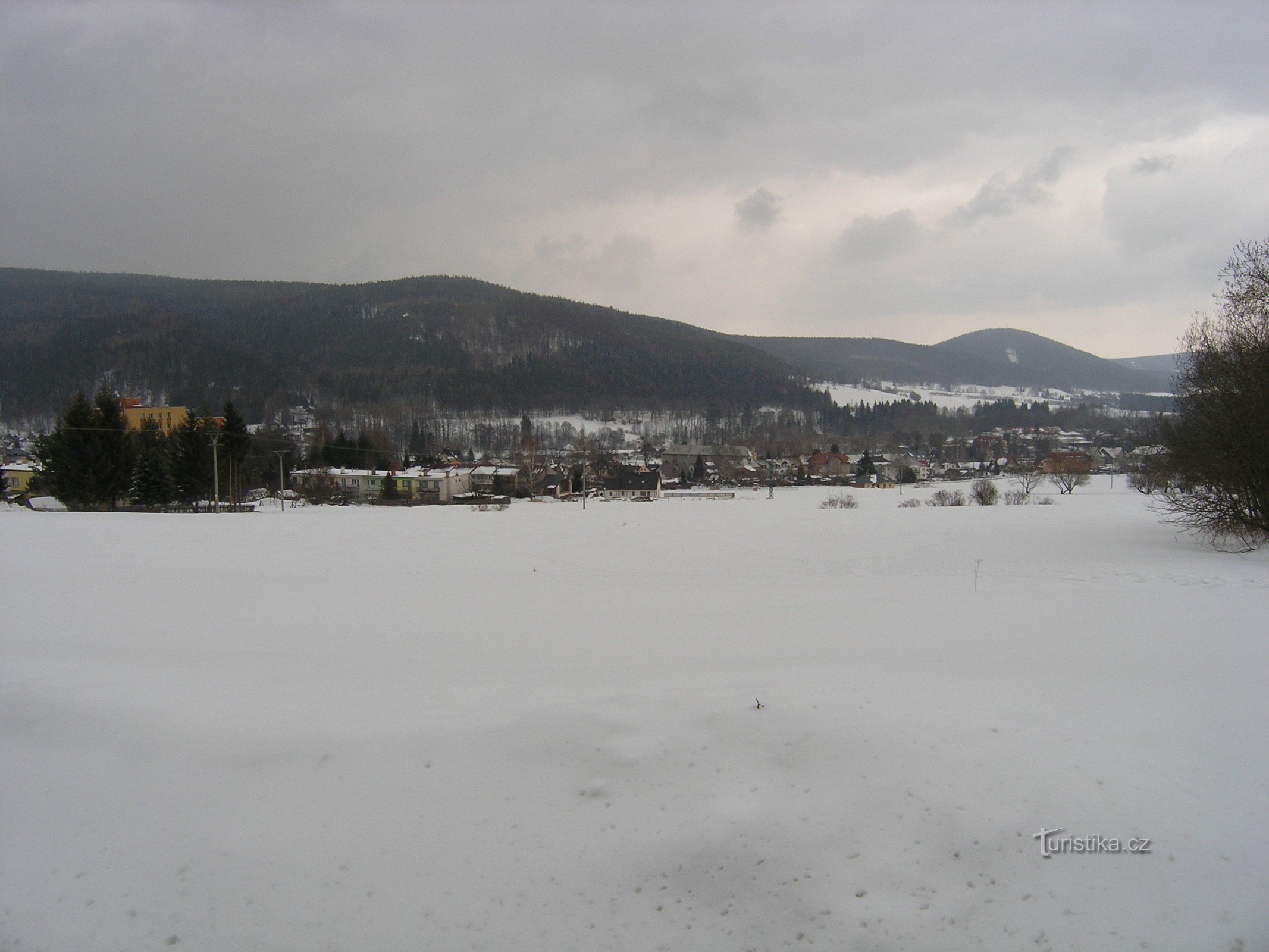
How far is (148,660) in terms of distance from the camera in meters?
7.36

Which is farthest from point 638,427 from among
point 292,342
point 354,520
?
point 354,520

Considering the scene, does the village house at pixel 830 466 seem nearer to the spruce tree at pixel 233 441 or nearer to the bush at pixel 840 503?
the bush at pixel 840 503

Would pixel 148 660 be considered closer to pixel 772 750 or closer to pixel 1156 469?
pixel 772 750

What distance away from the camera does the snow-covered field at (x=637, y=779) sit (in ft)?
11.4

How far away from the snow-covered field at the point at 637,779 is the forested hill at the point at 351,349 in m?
118

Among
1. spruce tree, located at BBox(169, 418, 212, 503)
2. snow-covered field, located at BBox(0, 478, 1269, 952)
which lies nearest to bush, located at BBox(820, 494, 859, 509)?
snow-covered field, located at BBox(0, 478, 1269, 952)

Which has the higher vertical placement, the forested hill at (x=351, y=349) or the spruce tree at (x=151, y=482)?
the forested hill at (x=351, y=349)

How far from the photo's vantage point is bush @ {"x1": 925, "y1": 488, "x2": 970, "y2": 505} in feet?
120

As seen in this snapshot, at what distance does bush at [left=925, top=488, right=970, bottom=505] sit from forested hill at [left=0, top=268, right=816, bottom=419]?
109 m

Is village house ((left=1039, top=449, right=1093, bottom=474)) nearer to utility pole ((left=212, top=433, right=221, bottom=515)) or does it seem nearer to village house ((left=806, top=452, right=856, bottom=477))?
village house ((left=806, top=452, right=856, bottom=477))

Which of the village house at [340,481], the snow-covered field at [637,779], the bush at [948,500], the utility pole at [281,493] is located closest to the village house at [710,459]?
the village house at [340,481]

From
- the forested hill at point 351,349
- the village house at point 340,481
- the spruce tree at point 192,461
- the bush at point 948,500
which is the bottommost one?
the bush at point 948,500

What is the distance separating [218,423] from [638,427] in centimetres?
10278

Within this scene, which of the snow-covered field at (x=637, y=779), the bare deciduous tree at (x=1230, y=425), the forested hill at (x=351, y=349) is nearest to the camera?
the snow-covered field at (x=637, y=779)
